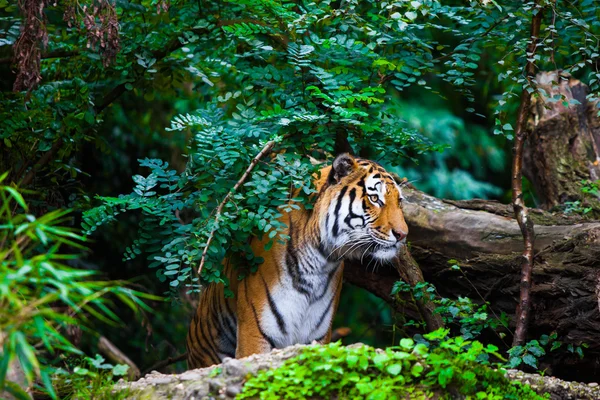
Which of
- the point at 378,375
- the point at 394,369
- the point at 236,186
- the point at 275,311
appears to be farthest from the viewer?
the point at 275,311

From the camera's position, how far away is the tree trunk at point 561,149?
20.8 ft

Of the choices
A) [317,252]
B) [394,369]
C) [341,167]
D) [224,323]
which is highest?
[341,167]

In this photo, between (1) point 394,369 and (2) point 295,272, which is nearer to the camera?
(1) point 394,369

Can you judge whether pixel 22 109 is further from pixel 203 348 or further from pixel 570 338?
pixel 570 338

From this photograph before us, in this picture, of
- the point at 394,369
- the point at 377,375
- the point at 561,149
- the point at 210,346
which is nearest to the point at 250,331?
the point at 210,346

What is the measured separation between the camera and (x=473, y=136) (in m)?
11.6

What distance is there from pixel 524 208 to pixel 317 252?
1.33 m

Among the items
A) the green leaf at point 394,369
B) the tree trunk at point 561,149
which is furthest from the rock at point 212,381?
the tree trunk at point 561,149

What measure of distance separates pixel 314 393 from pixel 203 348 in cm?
224

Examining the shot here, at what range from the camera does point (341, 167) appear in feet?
15.0

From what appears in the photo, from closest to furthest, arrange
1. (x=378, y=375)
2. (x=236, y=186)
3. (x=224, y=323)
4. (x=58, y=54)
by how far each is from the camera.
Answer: (x=378, y=375), (x=236, y=186), (x=224, y=323), (x=58, y=54)

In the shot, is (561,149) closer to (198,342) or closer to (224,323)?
(224,323)

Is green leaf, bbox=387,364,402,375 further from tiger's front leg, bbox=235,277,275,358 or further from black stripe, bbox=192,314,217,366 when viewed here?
black stripe, bbox=192,314,217,366

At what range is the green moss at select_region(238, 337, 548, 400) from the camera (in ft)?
10.4
